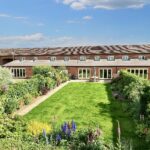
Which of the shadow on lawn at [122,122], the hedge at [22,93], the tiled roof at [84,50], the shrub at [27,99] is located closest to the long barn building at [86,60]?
the tiled roof at [84,50]

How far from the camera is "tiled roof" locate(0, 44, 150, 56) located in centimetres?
6096

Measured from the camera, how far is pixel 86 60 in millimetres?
57406

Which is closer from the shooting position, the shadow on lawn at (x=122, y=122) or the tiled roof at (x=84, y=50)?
the shadow on lawn at (x=122, y=122)

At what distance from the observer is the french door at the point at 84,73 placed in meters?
53.5

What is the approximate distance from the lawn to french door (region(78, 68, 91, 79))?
24009mm

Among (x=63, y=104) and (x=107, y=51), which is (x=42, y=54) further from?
(x=63, y=104)

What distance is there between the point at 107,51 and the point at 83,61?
7.60m

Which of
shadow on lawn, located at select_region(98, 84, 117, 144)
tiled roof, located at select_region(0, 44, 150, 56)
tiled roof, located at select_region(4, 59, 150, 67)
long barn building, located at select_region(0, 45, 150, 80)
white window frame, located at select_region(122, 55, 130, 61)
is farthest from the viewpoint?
tiled roof, located at select_region(0, 44, 150, 56)

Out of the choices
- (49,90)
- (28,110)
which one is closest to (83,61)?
(49,90)

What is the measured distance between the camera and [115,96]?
28.2m

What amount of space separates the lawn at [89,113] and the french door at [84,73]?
24.0 m

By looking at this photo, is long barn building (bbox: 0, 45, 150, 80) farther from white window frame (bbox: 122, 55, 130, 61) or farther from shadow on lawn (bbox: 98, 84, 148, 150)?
shadow on lawn (bbox: 98, 84, 148, 150)

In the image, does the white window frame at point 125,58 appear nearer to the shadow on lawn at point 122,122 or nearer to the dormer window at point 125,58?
the dormer window at point 125,58

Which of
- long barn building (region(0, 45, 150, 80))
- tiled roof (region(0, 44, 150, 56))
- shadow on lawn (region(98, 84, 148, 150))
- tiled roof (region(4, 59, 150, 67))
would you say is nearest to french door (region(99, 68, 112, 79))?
long barn building (region(0, 45, 150, 80))
